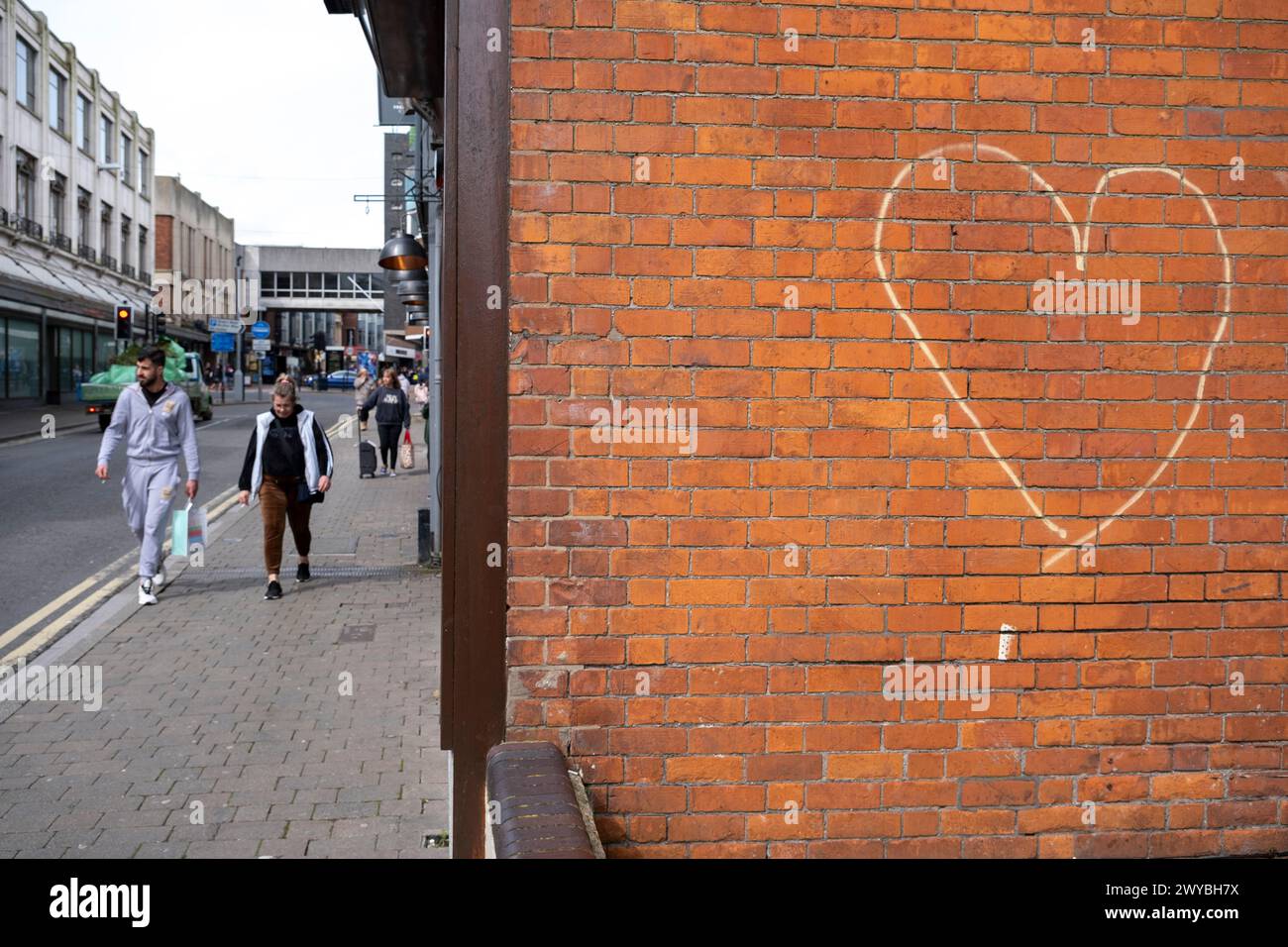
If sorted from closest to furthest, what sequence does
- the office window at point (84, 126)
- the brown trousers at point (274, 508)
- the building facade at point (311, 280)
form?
1. the brown trousers at point (274, 508)
2. the office window at point (84, 126)
3. the building facade at point (311, 280)

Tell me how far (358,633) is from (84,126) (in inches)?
1993

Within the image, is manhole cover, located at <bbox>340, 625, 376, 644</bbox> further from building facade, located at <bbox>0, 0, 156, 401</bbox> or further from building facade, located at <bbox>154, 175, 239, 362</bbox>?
building facade, located at <bbox>154, 175, 239, 362</bbox>

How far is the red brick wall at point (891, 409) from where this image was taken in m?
3.27

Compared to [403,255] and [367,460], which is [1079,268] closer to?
[403,255]

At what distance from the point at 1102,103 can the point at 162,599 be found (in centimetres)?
830

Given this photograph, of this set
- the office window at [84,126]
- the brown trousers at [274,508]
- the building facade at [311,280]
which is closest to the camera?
the brown trousers at [274,508]

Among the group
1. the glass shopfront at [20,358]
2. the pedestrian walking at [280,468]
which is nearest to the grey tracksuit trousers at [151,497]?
the pedestrian walking at [280,468]

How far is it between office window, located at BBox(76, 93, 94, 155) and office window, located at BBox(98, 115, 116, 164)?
1223 millimetres

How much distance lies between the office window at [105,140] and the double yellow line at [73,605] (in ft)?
156

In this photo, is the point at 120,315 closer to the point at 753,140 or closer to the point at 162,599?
the point at 162,599

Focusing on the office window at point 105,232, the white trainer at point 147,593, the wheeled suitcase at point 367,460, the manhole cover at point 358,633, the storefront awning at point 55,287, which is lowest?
the manhole cover at point 358,633

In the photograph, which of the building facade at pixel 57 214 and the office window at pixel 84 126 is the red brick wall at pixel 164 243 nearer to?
the building facade at pixel 57 214

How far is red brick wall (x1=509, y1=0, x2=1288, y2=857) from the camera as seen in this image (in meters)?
3.27

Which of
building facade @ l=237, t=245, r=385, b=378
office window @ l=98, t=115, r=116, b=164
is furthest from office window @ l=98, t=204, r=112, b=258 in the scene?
building facade @ l=237, t=245, r=385, b=378
